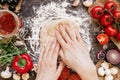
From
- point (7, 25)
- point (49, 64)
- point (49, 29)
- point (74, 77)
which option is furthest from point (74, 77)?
point (7, 25)

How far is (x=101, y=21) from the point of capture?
162 centimetres

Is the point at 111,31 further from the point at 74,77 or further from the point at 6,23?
the point at 6,23

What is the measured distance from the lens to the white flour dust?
166cm

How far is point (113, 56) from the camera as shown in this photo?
5.37 ft

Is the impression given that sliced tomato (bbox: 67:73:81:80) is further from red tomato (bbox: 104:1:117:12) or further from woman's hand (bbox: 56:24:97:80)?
red tomato (bbox: 104:1:117:12)

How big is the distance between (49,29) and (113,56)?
0.28 meters

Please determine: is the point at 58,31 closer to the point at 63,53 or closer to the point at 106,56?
the point at 63,53

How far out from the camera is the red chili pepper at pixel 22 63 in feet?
Answer: 5.24

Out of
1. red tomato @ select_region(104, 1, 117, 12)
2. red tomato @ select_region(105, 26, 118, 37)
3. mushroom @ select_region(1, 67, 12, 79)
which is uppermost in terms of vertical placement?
red tomato @ select_region(104, 1, 117, 12)

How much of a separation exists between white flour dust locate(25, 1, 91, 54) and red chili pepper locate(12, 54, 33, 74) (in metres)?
0.07

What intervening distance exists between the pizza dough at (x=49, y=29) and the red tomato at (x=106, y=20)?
0.37 feet

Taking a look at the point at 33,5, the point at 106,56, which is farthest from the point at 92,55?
the point at 33,5

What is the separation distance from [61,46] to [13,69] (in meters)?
0.22

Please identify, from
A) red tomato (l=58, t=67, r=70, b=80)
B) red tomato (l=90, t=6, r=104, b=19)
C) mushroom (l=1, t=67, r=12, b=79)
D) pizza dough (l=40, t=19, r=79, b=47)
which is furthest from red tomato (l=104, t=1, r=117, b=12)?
mushroom (l=1, t=67, r=12, b=79)
